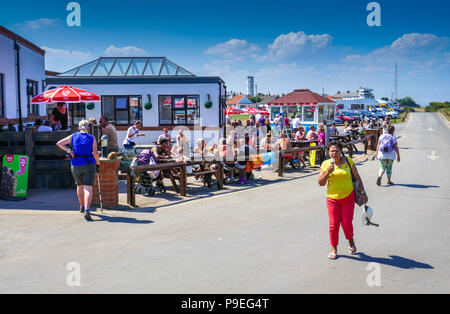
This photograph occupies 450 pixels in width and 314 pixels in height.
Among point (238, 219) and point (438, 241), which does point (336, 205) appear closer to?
point (438, 241)

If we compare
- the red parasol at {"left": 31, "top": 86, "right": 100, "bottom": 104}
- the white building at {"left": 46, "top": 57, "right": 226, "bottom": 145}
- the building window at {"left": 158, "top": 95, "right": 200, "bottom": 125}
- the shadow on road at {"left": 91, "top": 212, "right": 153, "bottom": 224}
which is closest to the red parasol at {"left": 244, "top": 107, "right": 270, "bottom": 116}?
the white building at {"left": 46, "top": 57, "right": 226, "bottom": 145}

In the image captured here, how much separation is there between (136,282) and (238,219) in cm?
334

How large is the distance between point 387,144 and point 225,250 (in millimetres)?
7005

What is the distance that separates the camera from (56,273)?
5.23 meters

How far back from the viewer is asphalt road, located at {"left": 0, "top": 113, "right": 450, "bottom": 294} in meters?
4.95

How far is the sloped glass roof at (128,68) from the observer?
71.4 ft

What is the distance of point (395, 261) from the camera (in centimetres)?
578

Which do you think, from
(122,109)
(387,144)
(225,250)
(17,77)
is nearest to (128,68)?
(122,109)

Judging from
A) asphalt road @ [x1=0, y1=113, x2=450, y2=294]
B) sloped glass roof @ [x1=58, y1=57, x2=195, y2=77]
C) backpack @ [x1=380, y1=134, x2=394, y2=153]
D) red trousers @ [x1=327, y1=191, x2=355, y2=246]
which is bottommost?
asphalt road @ [x1=0, y1=113, x2=450, y2=294]

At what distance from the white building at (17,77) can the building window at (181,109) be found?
5614 mm

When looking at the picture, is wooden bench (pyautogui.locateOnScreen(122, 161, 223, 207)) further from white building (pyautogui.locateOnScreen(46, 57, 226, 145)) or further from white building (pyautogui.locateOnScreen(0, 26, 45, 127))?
white building (pyautogui.locateOnScreen(46, 57, 226, 145))

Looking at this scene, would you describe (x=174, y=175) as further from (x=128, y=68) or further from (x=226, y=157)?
(x=128, y=68)

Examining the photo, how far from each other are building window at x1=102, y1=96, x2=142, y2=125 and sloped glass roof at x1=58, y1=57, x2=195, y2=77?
48.1 inches
